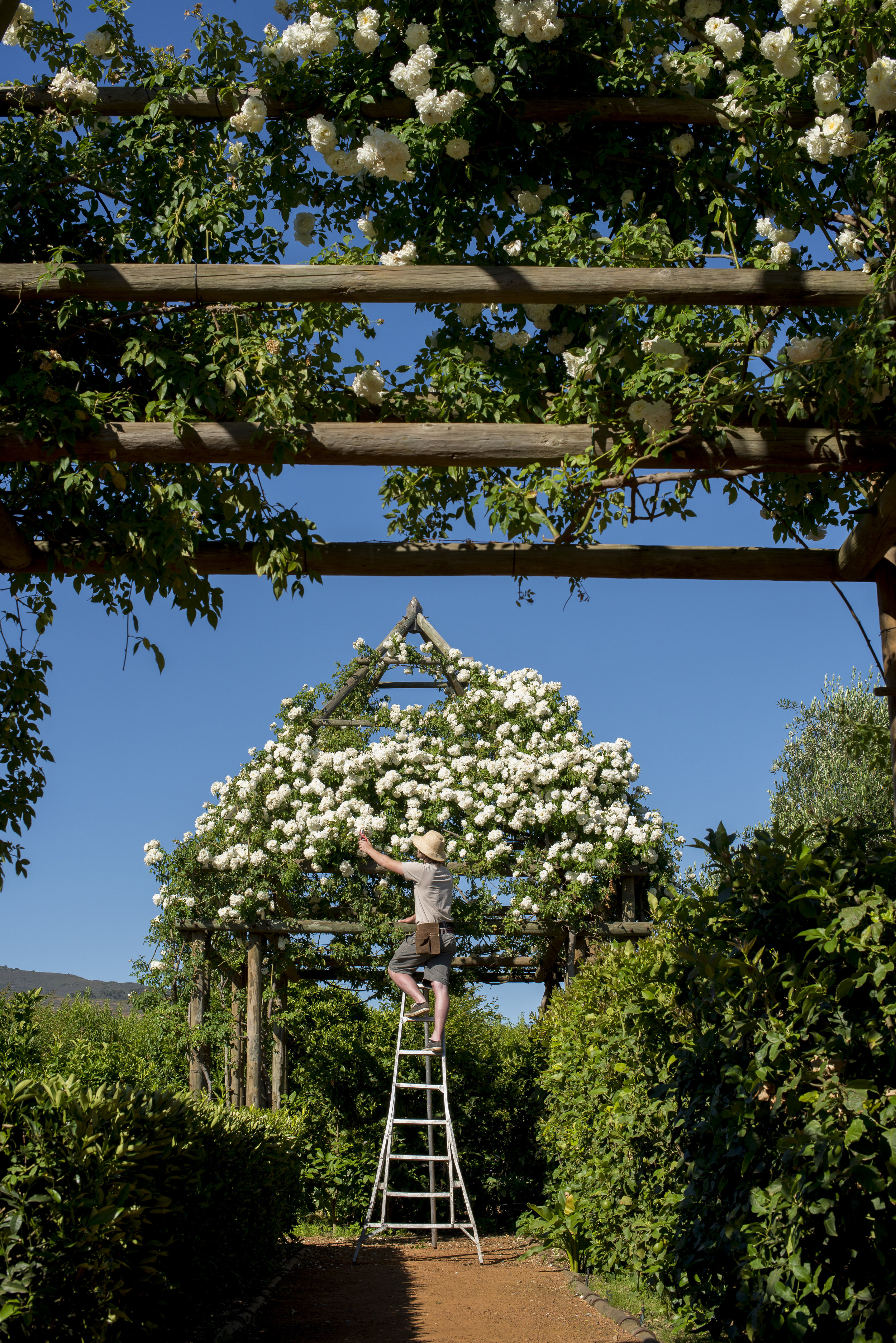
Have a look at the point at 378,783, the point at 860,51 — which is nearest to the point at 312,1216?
the point at 378,783

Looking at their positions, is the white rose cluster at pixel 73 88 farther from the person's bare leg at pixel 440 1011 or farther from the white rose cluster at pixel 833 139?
the person's bare leg at pixel 440 1011

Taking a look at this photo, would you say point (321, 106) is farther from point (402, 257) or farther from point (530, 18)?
point (530, 18)

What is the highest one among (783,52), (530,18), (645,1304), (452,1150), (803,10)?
(530,18)

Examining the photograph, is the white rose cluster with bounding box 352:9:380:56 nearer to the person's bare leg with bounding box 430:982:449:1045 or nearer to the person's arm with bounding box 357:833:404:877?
the person's arm with bounding box 357:833:404:877

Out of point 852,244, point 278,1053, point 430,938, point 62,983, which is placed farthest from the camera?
point 62,983

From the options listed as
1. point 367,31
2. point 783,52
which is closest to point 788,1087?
point 783,52

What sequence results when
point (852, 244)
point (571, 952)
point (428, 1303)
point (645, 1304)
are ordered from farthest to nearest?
point (571, 952), point (428, 1303), point (645, 1304), point (852, 244)

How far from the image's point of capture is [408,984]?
750cm

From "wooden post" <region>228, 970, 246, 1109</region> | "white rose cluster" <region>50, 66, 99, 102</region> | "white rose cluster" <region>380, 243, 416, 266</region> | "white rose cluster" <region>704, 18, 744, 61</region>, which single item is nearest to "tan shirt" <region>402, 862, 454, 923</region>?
"wooden post" <region>228, 970, 246, 1109</region>

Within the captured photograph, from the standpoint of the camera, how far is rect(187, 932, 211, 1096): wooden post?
10.0 m

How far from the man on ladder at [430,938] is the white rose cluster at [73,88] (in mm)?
4409

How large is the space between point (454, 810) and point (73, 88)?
259 inches

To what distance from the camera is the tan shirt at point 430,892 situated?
7.49m

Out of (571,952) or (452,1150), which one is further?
(571,952)
